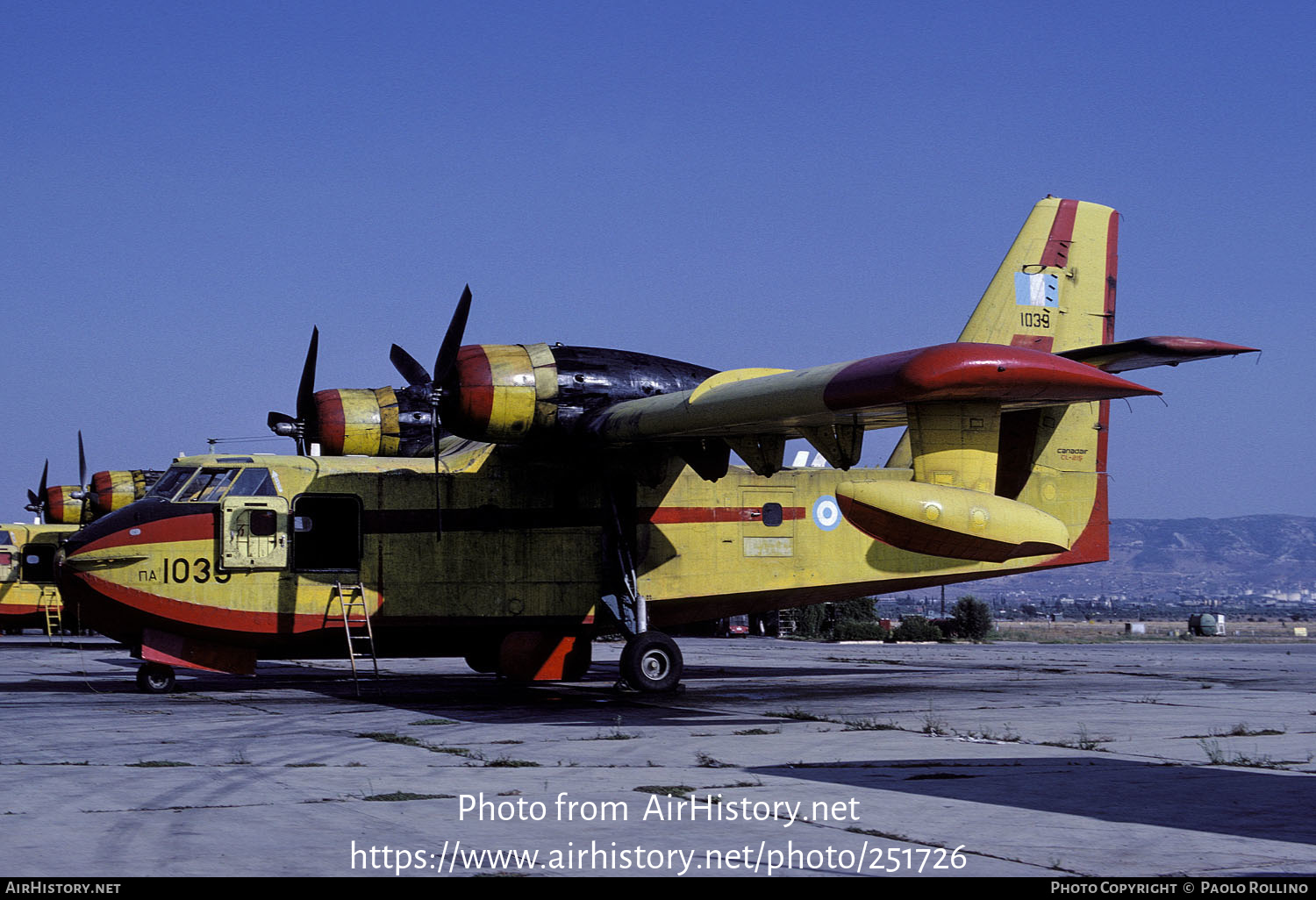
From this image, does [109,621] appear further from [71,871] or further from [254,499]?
[71,871]

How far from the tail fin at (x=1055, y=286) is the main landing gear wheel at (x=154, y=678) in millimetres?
13319

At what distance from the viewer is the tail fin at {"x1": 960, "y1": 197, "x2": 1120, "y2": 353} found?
66.2 feet

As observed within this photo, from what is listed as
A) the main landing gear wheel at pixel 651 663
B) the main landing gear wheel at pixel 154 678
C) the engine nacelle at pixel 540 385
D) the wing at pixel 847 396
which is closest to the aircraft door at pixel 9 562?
the main landing gear wheel at pixel 154 678

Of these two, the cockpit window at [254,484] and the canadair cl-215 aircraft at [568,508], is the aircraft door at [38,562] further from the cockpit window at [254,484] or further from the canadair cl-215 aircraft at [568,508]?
the cockpit window at [254,484]

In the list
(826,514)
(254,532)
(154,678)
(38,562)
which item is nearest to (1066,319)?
(826,514)

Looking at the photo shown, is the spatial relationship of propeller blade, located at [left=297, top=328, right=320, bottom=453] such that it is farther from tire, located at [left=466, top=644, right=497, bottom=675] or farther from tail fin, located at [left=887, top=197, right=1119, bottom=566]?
tail fin, located at [left=887, top=197, right=1119, bottom=566]

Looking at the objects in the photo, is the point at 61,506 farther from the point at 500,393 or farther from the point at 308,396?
the point at 500,393

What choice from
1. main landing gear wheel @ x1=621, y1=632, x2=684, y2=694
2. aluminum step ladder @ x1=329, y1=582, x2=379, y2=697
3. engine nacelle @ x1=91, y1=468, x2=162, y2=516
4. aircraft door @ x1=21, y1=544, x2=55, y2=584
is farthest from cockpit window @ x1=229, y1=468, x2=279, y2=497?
aircraft door @ x1=21, y1=544, x2=55, y2=584

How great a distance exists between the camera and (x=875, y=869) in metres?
6.60

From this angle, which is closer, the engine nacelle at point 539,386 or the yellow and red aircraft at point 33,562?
the engine nacelle at point 539,386

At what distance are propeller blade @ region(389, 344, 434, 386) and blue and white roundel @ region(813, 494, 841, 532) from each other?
6572 millimetres

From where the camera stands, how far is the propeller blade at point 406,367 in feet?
65.4

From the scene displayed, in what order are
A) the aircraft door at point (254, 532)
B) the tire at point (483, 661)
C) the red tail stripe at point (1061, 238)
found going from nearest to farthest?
the aircraft door at point (254, 532), the red tail stripe at point (1061, 238), the tire at point (483, 661)
